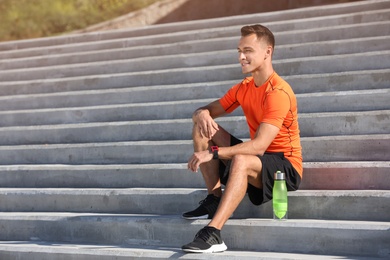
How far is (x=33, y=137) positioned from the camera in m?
7.32

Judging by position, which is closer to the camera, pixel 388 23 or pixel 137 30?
pixel 388 23

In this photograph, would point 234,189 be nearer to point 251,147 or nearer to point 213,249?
point 251,147

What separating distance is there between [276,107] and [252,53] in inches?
17.8

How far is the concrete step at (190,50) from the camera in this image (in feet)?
24.5

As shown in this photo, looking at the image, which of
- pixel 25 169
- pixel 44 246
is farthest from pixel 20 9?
pixel 44 246

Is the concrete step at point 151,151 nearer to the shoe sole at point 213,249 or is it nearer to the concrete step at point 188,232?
the concrete step at point 188,232

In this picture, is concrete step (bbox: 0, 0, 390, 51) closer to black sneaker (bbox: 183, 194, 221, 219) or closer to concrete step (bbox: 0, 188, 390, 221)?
concrete step (bbox: 0, 188, 390, 221)

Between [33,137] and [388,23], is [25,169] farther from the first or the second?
[388,23]

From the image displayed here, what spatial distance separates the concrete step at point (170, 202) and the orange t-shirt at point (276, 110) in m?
0.28

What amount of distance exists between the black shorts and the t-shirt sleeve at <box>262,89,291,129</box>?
0.24 meters

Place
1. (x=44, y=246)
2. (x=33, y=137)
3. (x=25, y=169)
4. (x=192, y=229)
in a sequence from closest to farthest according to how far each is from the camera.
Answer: (x=192, y=229) → (x=44, y=246) → (x=25, y=169) → (x=33, y=137)

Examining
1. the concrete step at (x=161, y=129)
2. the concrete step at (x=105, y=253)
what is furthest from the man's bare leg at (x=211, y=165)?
the concrete step at (x=161, y=129)

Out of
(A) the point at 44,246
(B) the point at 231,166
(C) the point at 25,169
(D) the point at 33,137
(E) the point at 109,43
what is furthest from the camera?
(E) the point at 109,43

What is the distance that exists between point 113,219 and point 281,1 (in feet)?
27.1
